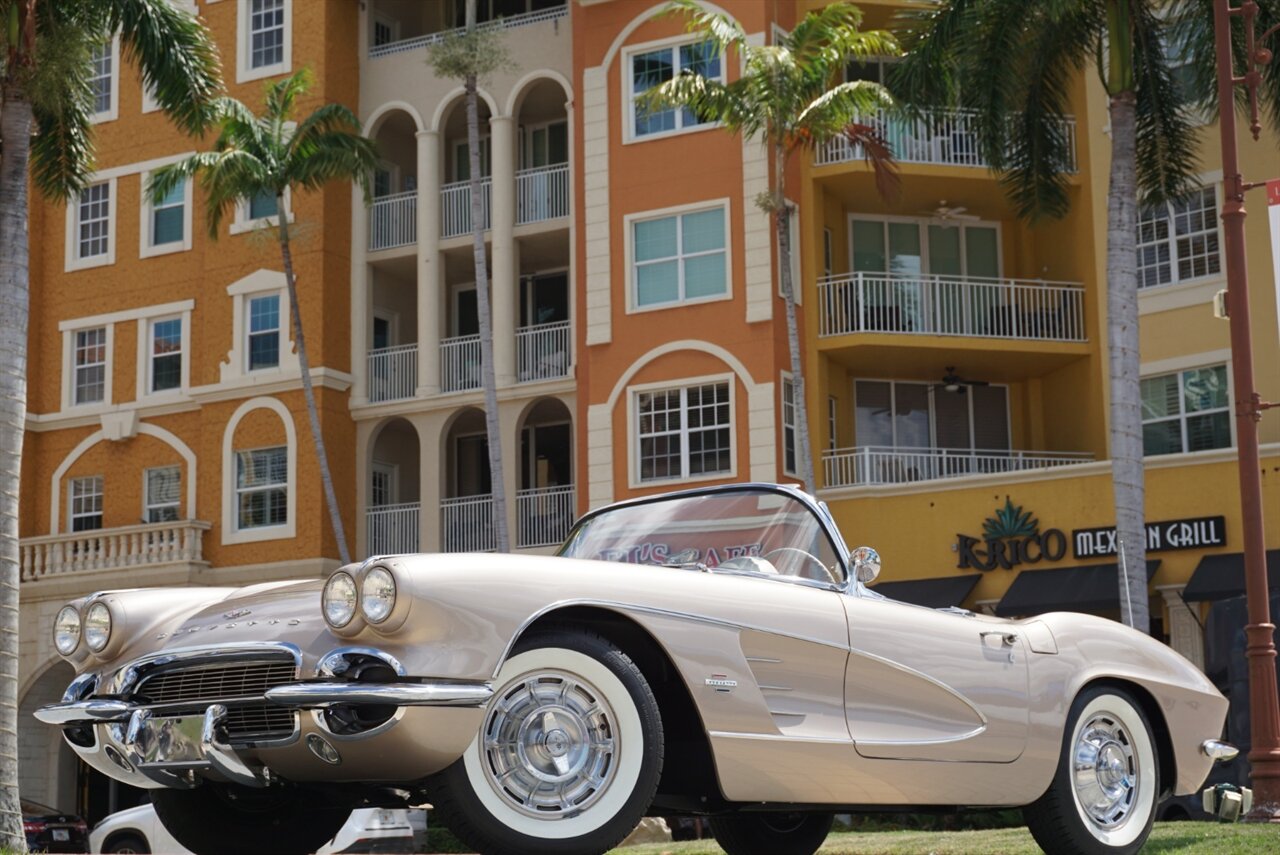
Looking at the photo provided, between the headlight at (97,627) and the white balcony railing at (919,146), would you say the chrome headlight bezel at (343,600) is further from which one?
the white balcony railing at (919,146)

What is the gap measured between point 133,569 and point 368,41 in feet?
38.3

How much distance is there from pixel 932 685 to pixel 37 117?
16028 mm

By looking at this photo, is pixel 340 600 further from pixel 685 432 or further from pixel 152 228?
pixel 152 228

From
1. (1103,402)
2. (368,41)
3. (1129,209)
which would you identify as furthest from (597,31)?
(1129,209)

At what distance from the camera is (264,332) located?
1448 inches

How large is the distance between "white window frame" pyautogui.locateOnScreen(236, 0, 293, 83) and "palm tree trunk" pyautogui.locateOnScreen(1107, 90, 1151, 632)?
1943cm

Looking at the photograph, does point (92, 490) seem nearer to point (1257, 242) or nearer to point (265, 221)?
point (265, 221)

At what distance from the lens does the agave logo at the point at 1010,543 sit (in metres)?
29.0

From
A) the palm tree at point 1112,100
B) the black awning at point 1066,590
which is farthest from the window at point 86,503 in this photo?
the palm tree at point 1112,100

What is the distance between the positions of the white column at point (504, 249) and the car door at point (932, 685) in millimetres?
27239

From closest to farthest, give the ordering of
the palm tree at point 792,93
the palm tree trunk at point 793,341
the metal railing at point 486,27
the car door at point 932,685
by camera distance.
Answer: the car door at point 932,685 < the palm tree at point 792,93 < the palm tree trunk at point 793,341 < the metal railing at point 486,27

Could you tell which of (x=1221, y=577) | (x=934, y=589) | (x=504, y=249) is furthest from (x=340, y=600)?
(x=504, y=249)

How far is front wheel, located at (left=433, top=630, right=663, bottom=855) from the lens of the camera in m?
6.22

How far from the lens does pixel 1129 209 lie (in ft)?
76.9
